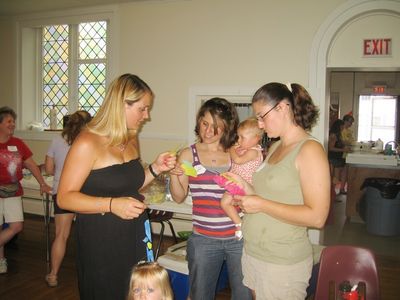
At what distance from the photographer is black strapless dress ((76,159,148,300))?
168 centimetres

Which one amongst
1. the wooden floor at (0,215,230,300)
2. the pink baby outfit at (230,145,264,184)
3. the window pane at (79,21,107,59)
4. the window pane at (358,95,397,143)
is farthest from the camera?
the window pane at (358,95,397,143)

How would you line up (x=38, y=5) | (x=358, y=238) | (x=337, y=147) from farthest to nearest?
(x=337, y=147) < (x=38, y=5) < (x=358, y=238)

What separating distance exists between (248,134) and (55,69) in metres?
4.79

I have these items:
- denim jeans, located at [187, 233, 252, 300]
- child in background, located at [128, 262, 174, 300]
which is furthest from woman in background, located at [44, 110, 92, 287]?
child in background, located at [128, 262, 174, 300]

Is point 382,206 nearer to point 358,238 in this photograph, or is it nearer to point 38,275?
point 358,238

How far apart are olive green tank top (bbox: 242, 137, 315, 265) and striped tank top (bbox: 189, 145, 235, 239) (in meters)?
0.38

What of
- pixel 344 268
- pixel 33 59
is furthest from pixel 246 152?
pixel 33 59

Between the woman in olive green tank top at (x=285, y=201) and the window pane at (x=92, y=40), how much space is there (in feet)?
15.0

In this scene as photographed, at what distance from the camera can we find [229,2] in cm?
450

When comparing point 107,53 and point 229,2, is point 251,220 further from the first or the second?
point 107,53

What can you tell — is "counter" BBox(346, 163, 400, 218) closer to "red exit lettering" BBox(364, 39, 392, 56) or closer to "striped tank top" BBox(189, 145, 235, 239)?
"red exit lettering" BBox(364, 39, 392, 56)

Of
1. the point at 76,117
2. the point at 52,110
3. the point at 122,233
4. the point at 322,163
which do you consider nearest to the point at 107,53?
the point at 52,110

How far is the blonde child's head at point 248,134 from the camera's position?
2.24 m

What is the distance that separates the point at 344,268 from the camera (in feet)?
6.28
